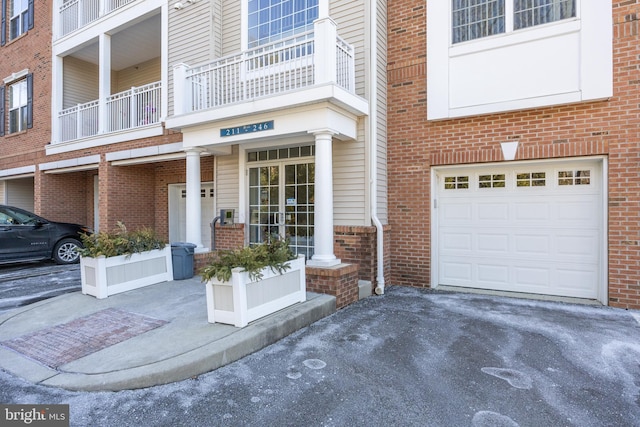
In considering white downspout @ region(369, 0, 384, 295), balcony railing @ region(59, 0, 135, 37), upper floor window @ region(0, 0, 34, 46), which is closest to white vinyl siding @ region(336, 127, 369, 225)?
white downspout @ region(369, 0, 384, 295)

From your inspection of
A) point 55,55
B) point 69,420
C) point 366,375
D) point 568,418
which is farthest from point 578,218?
point 55,55

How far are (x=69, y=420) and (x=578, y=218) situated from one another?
6789 millimetres

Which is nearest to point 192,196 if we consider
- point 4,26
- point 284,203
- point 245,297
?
point 284,203

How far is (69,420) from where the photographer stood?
2.66m

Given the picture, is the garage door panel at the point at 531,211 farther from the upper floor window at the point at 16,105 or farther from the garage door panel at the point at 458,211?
the upper floor window at the point at 16,105

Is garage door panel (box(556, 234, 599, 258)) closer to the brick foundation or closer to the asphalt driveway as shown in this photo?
the asphalt driveway

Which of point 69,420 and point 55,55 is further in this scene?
point 55,55

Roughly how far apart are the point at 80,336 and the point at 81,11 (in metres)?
10.6

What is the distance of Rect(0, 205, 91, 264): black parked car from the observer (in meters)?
8.25

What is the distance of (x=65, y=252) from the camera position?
9172 mm

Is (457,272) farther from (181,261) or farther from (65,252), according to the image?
(65,252)

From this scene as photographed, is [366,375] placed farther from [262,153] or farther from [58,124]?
[58,124]

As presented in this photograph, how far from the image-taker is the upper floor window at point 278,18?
23.2 feet

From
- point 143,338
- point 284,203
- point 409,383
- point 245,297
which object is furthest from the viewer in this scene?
point 284,203
